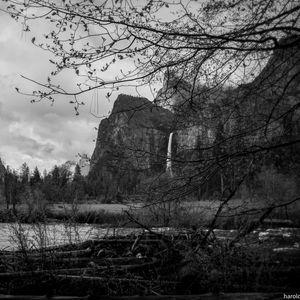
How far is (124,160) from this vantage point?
5.77 meters

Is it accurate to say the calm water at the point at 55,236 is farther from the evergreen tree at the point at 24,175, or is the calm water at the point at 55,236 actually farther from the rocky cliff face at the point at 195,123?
the evergreen tree at the point at 24,175

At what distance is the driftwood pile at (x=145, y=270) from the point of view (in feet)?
20.0

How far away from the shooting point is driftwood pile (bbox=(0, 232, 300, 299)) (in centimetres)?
608

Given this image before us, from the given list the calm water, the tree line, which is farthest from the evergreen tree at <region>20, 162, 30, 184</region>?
the calm water

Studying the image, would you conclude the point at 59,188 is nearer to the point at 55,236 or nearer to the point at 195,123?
the point at 55,236

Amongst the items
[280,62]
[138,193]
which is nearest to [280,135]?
[280,62]

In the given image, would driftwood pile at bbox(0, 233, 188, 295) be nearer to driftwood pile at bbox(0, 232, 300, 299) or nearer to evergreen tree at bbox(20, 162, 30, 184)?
driftwood pile at bbox(0, 232, 300, 299)

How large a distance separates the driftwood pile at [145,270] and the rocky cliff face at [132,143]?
5.73 feet

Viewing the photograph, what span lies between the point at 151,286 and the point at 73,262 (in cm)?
210

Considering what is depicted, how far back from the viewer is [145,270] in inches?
273

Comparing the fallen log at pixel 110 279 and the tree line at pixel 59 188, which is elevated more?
the tree line at pixel 59 188

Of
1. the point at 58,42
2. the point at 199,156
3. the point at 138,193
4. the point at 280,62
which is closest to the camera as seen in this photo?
the point at 58,42

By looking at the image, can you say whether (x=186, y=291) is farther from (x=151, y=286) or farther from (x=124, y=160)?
(x=124, y=160)

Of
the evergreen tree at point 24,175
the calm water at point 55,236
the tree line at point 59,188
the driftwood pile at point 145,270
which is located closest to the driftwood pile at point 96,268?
the driftwood pile at point 145,270
